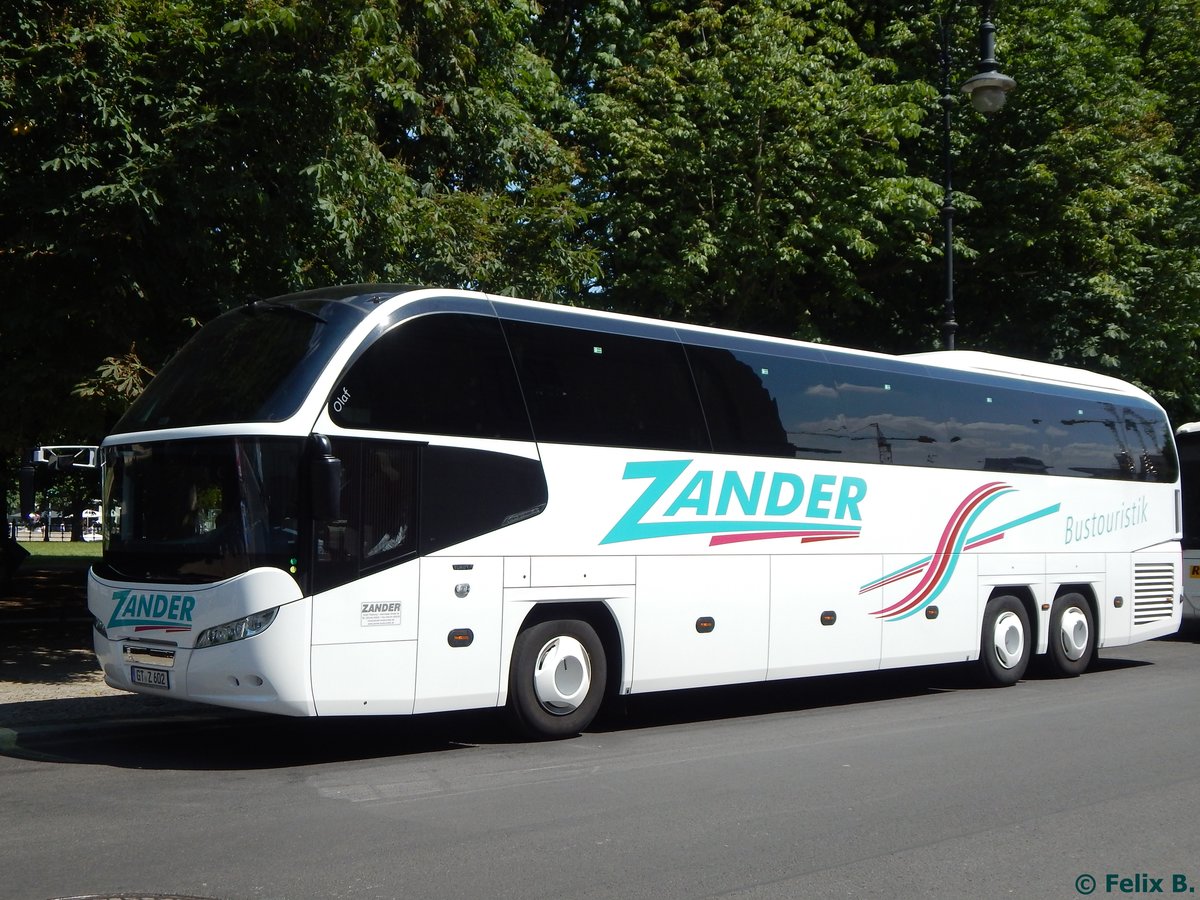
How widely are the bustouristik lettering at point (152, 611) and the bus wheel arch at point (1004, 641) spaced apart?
31.2 feet

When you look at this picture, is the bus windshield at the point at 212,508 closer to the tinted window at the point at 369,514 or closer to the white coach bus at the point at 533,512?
the white coach bus at the point at 533,512

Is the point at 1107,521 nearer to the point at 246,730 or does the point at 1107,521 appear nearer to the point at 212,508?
the point at 246,730

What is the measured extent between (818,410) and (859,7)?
14858 mm

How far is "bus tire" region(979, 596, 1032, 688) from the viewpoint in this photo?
50.2 ft

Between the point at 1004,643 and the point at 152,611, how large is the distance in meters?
10.1

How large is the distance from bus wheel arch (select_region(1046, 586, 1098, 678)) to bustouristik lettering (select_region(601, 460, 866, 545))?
14.2 ft

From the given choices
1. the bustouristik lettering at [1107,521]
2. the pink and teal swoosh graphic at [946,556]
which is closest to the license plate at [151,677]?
the pink and teal swoosh graphic at [946,556]

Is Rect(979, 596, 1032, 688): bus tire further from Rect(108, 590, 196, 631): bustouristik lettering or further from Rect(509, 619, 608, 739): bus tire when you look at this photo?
Rect(108, 590, 196, 631): bustouristik lettering

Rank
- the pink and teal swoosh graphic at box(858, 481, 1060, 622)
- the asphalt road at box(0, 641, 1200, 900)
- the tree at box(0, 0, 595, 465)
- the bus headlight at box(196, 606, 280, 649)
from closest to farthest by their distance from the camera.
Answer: the asphalt road at box(0, 641, 1200, 900)
the bus headlight at box(196, 606, 280, 649)
the tree at box(0, 0, 595, 465)
the pink and teal swoosh graphic at box(858, 481, 1060, 622)

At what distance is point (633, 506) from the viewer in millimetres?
11430

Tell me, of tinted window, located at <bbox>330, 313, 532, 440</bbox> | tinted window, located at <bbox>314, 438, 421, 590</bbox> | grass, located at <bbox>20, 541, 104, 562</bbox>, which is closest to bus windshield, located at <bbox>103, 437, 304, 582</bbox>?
tinted window, located at <bbox>314, 438, 421, 590</bbox>

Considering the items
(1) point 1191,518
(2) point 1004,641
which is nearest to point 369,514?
(2) point 1004,641

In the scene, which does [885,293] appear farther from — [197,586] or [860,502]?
[197,586]

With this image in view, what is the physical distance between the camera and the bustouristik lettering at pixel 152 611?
9.35m
